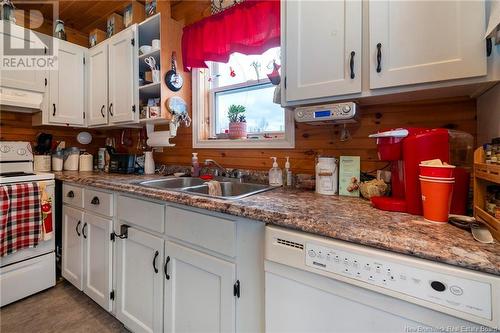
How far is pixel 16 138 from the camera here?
2.27 meters

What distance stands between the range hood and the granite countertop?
1.76 meters

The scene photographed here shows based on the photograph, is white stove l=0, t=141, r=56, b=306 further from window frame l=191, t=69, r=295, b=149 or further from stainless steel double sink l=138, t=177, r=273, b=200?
window frame l=191, t=69, r=295, b=149

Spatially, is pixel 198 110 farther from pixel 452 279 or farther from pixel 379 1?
pixel 452 279

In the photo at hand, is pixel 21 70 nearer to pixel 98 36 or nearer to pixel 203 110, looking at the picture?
pixel 98 36

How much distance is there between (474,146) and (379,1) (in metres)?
0.75

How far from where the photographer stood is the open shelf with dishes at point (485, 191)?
26.2 inches

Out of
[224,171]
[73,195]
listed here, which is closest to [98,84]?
[73,195]

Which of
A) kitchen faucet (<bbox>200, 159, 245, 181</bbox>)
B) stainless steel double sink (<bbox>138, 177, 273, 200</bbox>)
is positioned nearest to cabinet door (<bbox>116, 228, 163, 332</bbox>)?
stainless steel double sink (<bbox>138, 177, 273, 200</bbox>)

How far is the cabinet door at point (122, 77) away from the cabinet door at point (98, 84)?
0.10 meters

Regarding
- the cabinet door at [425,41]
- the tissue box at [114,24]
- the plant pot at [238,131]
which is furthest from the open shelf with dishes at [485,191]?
the tissue box at [114,24]

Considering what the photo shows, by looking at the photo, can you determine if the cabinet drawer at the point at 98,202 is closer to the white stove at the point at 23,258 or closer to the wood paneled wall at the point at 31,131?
the white stove at the point at 23,258


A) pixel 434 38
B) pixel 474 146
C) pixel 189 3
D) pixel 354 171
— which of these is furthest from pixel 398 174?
pixel 189 3

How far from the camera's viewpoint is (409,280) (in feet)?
2.00

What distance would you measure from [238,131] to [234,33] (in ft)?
2.31
